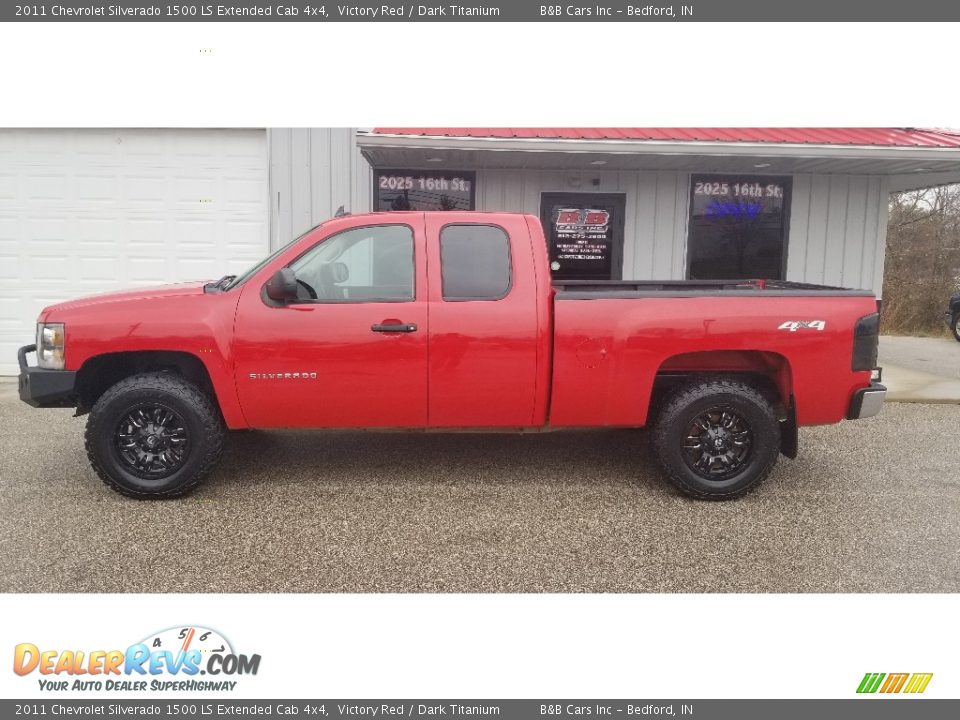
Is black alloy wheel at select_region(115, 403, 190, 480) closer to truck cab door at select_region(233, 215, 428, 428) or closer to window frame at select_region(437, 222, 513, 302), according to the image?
truck cab door at select_region(233, 215, 428, 428)

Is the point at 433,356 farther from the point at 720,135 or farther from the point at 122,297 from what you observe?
the point at 720,135

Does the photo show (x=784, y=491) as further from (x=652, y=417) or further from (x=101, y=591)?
(x=101, y=591)

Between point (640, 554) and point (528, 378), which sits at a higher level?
point (528, 378)

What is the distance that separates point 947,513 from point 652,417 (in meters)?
2.02

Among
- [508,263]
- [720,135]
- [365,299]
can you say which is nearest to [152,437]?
[365,299]

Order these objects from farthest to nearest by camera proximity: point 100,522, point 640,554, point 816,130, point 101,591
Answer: point 816,130
point 100,522
point 640,554
point 101,591

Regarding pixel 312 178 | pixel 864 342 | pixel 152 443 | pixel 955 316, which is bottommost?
pixel 152 443

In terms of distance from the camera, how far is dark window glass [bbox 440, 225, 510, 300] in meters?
5.07

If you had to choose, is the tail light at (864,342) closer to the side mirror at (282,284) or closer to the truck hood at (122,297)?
the side mirror at (282,284)

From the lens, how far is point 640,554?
4152mm

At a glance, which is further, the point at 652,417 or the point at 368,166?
the point at 368,166

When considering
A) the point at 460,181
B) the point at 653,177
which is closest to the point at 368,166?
the point at 460,181

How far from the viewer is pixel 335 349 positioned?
492 centimetres

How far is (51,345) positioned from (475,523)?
3.16 m
